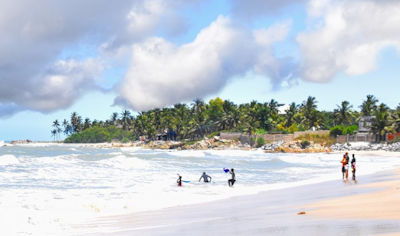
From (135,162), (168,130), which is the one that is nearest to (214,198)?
(135,162)

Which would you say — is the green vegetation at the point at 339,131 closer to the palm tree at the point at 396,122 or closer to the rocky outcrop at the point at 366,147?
the rocky outcrop at the point at 366,147

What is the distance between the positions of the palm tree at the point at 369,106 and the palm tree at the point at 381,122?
728 inches

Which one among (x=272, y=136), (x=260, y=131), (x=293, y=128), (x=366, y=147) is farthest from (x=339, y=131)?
(x=260, y=131)

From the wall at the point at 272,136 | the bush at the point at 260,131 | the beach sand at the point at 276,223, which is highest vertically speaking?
the bush at the point at 260,131

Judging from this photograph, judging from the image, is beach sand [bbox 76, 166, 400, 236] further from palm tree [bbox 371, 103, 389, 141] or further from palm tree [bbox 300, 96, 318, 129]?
palm tree [bbox 300, 96, 318, 129]

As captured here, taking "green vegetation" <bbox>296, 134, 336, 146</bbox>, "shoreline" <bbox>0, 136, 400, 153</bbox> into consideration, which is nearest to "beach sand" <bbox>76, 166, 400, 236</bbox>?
"shoreline" <bbox>0, 136, 400, 153</bbox>

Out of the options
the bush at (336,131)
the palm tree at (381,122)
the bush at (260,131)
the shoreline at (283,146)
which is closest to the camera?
the shoreline at (283,146)

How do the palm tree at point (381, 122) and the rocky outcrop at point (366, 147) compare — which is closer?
the rocky outcrop at point (366, 147)

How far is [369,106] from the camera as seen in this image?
108 meters

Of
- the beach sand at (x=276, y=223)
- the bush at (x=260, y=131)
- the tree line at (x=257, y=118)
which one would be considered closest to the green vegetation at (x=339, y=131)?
the tree line at (x=257, y=118)

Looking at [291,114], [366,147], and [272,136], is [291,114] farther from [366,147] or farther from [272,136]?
[366,147]

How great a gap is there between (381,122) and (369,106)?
21.5 metres

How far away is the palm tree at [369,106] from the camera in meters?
107

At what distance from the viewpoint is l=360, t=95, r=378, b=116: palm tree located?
352 ft
